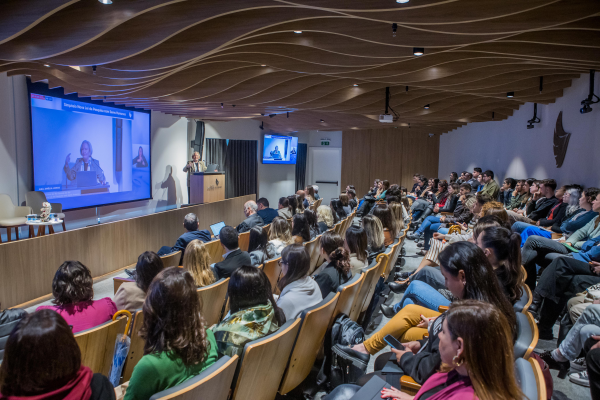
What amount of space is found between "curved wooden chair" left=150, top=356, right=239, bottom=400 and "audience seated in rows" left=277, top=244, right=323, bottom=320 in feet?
3.23

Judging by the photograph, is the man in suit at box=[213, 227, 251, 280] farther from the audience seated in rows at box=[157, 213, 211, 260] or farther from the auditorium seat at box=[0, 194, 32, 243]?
the auditorium seat at box=[0, 194, 32, 243]

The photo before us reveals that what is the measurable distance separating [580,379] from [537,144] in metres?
7.08

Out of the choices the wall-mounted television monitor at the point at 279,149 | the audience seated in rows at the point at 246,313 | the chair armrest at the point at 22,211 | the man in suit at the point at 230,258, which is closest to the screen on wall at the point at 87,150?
the chair armrest at the point at 22,211

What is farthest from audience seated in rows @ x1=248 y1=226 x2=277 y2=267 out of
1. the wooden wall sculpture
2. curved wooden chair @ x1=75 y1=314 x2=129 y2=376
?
the wooden wall sculpture

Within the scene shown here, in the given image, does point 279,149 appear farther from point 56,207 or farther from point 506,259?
point 506,259

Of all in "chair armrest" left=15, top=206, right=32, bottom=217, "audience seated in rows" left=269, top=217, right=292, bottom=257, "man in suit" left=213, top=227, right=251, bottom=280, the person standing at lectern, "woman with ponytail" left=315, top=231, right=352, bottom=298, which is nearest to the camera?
"woman with ponytail" left=315, top=231, right=352, bottom=298

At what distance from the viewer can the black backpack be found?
2.51m

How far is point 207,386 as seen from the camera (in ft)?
5.09

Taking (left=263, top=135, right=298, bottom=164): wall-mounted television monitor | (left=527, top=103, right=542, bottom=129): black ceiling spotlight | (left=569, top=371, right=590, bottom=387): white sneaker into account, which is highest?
(left=527, top=103, right=542, bottom=129): black ceiling spotlight

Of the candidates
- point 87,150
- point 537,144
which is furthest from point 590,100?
point 87,150

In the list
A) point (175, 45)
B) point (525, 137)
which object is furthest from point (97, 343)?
point (525, 137)

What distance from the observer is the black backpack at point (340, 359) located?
2.51 m

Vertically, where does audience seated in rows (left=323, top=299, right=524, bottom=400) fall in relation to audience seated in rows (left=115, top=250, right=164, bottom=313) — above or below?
above

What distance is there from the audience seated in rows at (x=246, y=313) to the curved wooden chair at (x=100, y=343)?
0.58 meters
